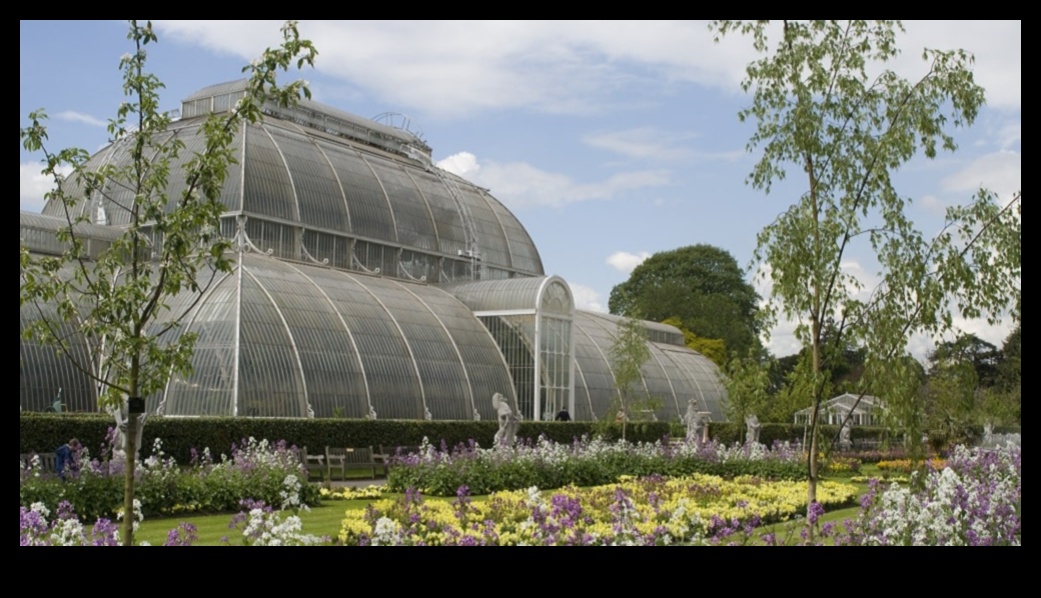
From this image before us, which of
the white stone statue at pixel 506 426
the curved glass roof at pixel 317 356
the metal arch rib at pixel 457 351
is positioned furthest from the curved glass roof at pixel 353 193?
the white stone statue at pixel 506 426

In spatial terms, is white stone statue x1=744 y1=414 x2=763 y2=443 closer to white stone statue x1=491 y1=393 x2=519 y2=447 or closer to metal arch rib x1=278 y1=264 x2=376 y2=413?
white stone statue x1=491 y1=393 x2=519 y2=447

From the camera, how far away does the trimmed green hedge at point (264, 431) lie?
925 inches

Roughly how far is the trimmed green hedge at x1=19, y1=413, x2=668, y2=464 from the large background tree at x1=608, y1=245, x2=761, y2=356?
1728 inches

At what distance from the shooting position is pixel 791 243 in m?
12.1

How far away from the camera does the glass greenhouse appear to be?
113 ft

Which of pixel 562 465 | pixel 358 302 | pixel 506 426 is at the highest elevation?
pixel 358 302

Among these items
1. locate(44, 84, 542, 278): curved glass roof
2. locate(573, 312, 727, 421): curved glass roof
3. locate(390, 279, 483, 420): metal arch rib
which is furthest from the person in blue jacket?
locate(573, 312, 727, 421): curved glass roof

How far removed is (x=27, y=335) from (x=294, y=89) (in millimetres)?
3557

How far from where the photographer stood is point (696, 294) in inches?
3371

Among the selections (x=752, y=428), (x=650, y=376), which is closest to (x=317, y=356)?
(x=752, y=428)

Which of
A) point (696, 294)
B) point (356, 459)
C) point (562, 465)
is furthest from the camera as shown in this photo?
point (696, 294)

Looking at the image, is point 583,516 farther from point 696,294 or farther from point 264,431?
point 696,294

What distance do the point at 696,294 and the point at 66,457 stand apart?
69356 millimetres
